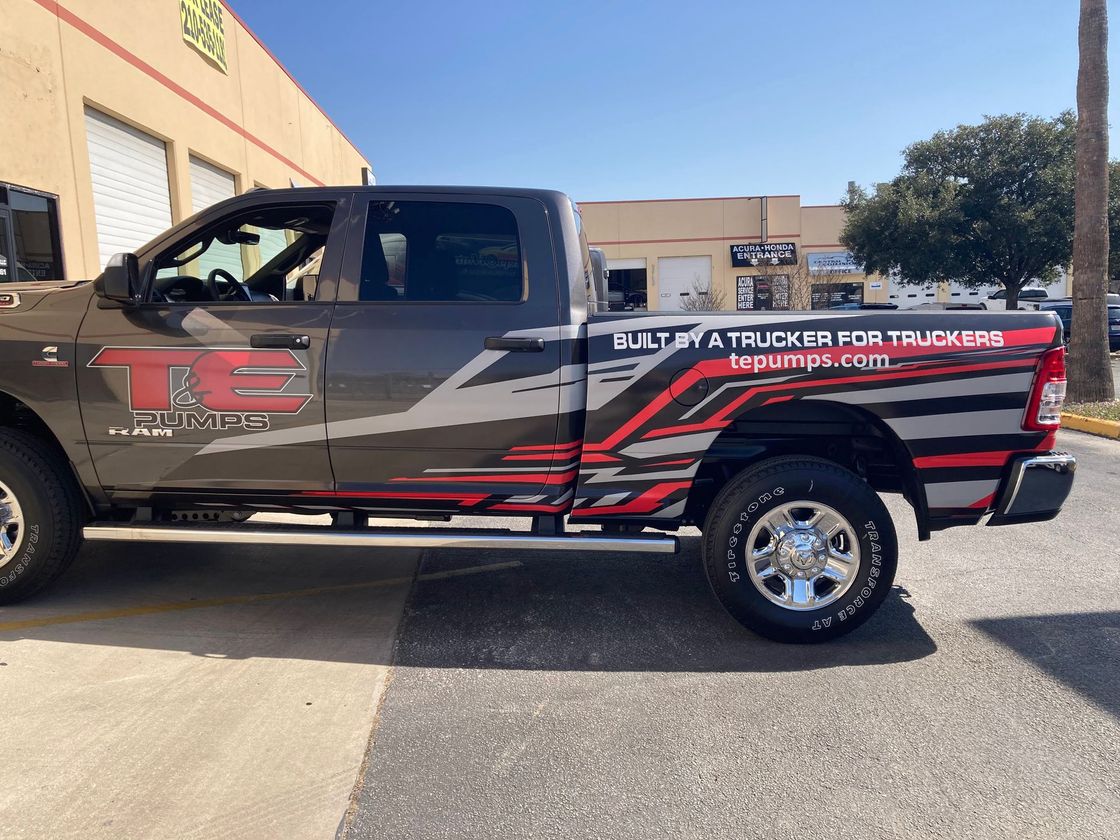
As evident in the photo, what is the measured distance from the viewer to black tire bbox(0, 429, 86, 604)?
4.05 metres

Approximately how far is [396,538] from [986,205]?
25231 millimetres

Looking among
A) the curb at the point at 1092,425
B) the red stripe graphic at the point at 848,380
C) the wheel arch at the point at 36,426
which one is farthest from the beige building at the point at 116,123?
the curb at the point at 1092,425

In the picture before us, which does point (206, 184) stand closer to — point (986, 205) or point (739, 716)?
point (739, 716)

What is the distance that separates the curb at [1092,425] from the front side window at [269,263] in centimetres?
983

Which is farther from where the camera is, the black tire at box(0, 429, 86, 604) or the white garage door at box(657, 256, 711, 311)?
the white garage door at box(657, 256, 711, 311)

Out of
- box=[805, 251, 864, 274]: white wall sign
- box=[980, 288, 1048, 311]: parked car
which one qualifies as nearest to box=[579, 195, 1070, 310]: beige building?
→ box=[805, 251, 864, 274]: white wall sign

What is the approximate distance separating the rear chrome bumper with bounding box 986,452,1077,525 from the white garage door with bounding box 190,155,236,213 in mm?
11966

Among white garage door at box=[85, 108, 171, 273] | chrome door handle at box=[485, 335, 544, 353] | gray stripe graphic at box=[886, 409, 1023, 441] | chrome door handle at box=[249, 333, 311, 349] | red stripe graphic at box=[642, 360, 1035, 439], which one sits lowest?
gray stripe graphic at box=[886, 409, 1023, 441]

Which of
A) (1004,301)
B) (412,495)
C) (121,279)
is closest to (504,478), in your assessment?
(412,495)

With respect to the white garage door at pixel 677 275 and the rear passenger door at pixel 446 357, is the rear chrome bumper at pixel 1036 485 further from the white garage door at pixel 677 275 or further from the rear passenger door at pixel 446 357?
the white garage door at pixel 677 275

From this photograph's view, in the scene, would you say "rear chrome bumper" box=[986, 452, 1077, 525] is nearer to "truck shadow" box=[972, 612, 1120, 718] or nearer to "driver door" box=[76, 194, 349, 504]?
"truck shadow" box=[972, 612, 1120, 718]

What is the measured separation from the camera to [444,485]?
3975mm

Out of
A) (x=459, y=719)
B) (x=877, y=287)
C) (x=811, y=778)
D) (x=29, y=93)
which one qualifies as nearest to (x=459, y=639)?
(x=459, y=719)

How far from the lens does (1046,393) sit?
375 centimetres
